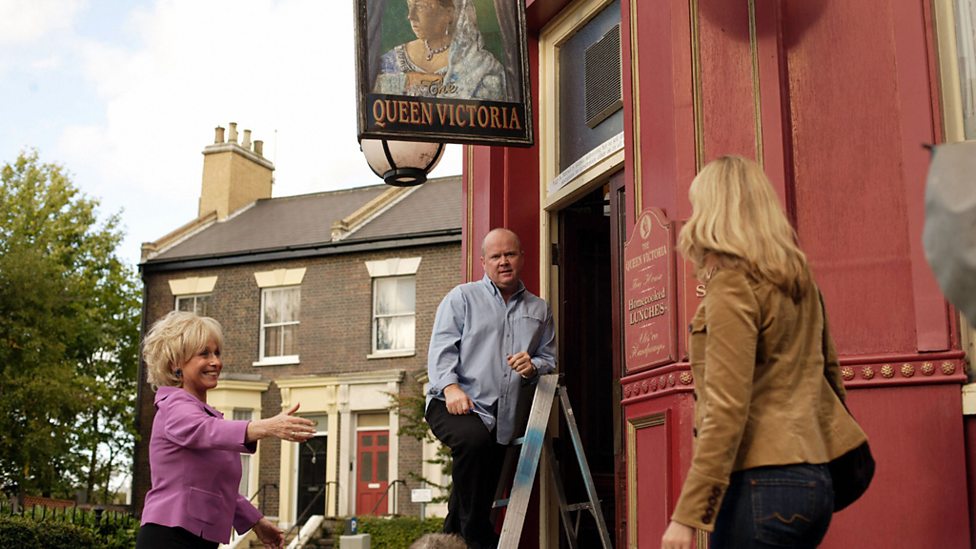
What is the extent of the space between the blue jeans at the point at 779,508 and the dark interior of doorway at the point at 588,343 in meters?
4.34

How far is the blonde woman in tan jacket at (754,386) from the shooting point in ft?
9.55

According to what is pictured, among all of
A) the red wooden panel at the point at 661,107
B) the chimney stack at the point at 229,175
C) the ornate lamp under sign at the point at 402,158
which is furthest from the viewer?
the chimney stack at the point at 229,175

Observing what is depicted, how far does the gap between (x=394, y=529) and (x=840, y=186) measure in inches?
896

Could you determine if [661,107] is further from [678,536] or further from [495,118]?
[678,536]

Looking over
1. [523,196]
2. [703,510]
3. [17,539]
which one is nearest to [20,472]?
[17,539]

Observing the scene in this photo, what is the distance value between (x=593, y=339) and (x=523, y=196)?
3.86ft

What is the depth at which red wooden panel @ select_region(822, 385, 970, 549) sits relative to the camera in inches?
172

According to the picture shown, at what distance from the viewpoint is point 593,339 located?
7723 mm

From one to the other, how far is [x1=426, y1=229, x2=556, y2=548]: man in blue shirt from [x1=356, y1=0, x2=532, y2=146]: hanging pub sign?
0.75 metres

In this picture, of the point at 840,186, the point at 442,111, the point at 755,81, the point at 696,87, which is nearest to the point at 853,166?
the point at 840,186

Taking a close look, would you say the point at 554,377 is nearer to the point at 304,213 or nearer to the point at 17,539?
the point at 17,539

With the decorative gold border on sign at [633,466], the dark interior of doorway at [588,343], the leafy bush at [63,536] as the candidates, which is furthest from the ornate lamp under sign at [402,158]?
the leafy bush at [63,536]

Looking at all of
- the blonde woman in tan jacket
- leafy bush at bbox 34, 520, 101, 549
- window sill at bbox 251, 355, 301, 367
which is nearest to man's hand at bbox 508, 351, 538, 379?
the blonde woman in tan jacket

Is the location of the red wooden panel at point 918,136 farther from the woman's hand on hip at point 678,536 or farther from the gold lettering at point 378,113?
the gold lettering at point 378,113
